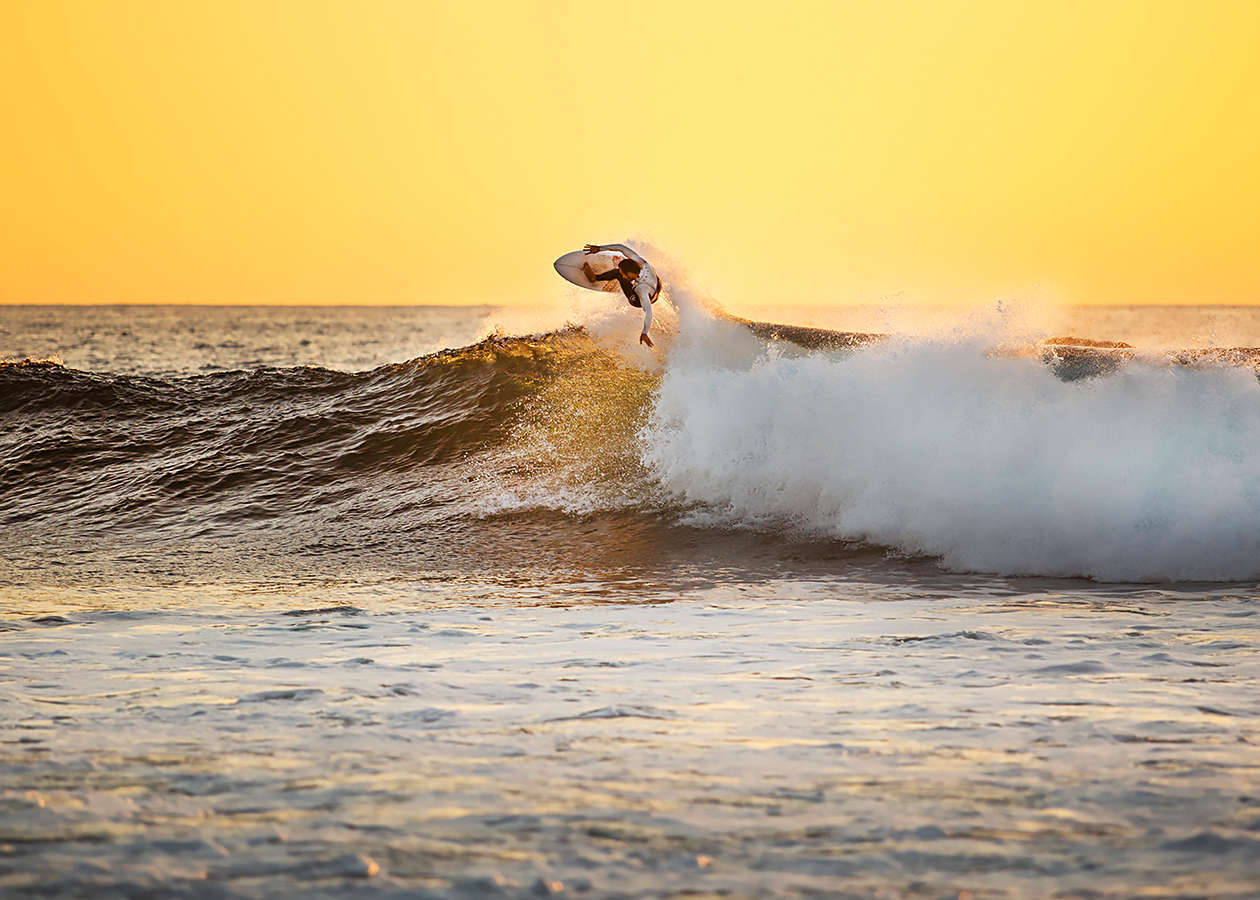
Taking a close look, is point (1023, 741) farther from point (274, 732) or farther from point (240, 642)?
point (240, 642)

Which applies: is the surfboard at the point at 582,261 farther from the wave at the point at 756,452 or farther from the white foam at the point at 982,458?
the white foam at the point at 982,458

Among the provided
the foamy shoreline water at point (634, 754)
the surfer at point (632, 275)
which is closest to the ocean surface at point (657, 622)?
the foamy shoreline water at point (634, 754)

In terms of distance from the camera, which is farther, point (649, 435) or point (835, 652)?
point (649, 435)

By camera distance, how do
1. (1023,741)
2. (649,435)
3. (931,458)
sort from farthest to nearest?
(649,435) < (931,458) < (1023,741)

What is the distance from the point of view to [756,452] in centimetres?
1123

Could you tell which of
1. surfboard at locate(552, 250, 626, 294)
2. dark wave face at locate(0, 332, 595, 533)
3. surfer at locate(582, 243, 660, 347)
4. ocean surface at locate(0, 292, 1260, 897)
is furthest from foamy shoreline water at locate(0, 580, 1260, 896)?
surfboard at locate(552, 250, 626, 294)

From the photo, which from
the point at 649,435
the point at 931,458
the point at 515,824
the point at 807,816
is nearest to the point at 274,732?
the point at 515,824

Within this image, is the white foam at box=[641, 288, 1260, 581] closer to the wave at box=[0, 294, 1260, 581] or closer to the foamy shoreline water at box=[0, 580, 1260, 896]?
the wave at box=[0, 294, 1260, 581]

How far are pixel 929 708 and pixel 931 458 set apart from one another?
212 inches

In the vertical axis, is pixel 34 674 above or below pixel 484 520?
below

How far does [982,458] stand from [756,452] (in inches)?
88.5

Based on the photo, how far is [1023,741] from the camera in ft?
15.0

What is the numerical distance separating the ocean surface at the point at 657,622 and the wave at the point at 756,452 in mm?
43

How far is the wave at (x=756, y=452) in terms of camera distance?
30.5 ft
